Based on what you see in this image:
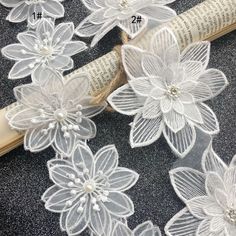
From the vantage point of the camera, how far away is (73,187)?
63 cm

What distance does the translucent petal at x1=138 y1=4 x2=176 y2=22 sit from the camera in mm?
701

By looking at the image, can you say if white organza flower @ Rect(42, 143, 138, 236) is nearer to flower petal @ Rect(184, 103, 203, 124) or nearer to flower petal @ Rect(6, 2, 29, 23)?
flower petal @ Rect(184, 103, 203, 124)

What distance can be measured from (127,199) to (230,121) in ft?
0.62

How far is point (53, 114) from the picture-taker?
649mm

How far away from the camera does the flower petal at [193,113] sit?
64 centimetres

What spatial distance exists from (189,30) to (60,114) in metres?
0.23

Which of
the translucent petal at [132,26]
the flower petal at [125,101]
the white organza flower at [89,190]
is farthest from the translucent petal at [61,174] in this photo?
the translucent petal at [132,26]

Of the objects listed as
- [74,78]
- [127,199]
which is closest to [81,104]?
[74,78]

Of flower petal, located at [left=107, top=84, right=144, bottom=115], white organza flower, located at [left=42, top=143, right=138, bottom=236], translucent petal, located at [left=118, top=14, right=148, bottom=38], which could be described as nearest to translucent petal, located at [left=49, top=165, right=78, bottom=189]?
white organza flower, located at [left=42, top=143, right=138, bottom=236]

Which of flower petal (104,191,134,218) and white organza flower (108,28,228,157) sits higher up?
white organza flower (108,28,228,157)

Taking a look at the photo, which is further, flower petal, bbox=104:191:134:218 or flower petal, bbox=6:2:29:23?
flower petal, bbox=6:2:29:23

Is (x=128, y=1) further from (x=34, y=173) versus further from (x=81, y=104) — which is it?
(x=34, y=173)

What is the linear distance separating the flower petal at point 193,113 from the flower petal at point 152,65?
6 cm

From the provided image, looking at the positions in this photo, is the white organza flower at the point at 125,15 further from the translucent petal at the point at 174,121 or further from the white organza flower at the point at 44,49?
the translucent petal at the point at 174,121
